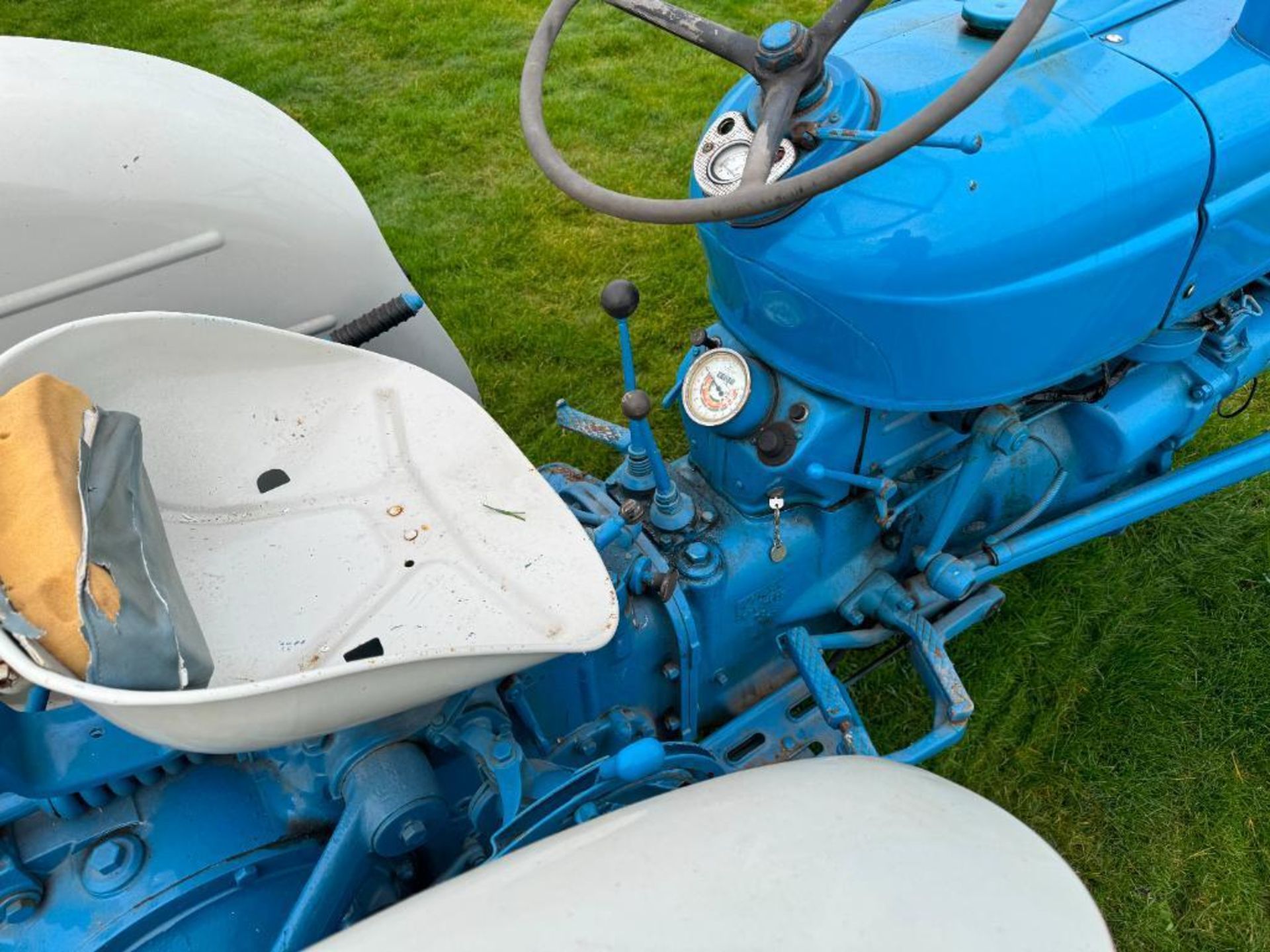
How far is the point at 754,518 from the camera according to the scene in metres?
1.62

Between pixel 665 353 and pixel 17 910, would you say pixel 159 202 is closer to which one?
pixel 17 910

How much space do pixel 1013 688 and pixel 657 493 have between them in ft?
3.04

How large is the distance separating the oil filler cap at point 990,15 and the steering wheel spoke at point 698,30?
15.5 inches

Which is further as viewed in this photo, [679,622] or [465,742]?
[679,622]

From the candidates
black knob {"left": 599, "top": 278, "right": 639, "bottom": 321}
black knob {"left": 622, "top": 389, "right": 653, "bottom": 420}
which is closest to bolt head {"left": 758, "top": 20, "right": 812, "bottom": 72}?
black knob {"left": 599, "top": 278, "right": 639, "bottom": 321}

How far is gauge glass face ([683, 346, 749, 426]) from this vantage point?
148 cm

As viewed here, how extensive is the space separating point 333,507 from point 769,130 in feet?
2.58

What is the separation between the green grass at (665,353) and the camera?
1.80m

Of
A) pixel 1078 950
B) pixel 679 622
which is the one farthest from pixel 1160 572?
pixel 1078 950

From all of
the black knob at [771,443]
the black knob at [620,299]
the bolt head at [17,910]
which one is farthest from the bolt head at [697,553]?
the bolt head at [17,910]

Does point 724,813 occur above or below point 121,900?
above

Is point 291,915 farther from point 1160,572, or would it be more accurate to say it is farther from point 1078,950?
point 1160,572

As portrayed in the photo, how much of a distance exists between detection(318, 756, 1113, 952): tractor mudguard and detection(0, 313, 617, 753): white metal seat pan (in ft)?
0.76

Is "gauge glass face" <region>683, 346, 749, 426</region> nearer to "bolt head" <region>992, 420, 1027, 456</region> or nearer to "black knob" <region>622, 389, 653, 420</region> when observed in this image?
"black knob" <region>622, 389, 653, 420</region>
